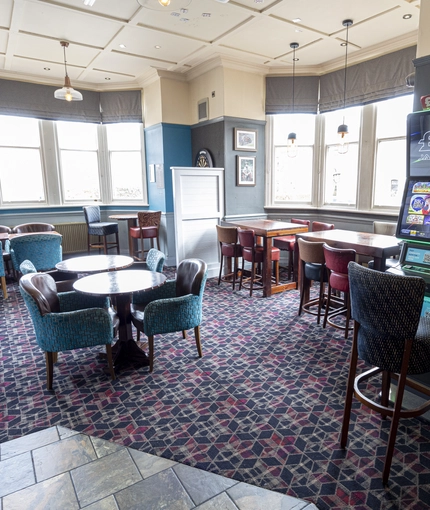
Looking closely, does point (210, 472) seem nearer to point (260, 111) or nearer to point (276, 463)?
point (276, 463)

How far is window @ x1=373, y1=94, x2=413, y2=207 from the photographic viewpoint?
5258mm

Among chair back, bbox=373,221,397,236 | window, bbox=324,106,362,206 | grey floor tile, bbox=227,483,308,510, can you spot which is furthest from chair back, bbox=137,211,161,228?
grey floor tile, bbox=227,483,308,510

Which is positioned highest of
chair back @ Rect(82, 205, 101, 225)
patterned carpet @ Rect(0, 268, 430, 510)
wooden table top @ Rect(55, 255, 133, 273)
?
chair back @ Rect(82, 205, 101, 225)

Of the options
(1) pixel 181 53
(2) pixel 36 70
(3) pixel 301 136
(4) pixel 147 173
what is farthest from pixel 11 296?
(3) pixel 301 136

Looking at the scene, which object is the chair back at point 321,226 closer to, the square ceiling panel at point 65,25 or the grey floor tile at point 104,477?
the square ceiling panel at point 65,25

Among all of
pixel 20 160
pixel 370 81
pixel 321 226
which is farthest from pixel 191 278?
pixel 20 160

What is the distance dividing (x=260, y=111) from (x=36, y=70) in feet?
13.4

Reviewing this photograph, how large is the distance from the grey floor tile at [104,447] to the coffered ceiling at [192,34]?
404cm

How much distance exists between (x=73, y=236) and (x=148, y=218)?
6.44 ft

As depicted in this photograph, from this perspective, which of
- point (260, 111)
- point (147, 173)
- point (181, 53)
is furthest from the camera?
point (147, 173)

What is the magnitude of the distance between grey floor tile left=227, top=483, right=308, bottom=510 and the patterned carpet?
0.15 ft

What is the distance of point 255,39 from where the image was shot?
503cm

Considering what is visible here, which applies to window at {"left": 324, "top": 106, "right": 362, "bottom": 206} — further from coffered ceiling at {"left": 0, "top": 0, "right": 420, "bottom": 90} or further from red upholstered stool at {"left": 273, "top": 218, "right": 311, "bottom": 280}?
red upholstered stool at {"left": 273, "top": 218, "right": 311, "bottom": 280}

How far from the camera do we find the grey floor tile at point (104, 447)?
204 cm
